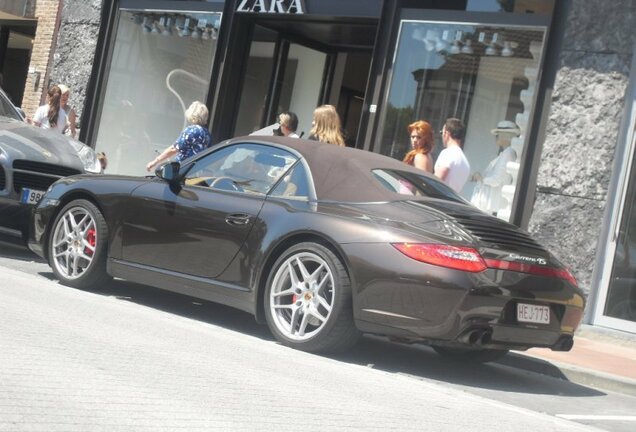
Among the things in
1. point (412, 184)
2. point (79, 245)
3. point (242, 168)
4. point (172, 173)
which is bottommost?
point (79, 245)

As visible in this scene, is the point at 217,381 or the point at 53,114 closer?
the point at 217,381

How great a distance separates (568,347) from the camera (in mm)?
7793

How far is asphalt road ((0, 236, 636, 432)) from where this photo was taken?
4.90 m

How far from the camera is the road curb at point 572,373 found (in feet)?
26.7

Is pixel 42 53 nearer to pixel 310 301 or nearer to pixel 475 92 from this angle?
pixel 475 92

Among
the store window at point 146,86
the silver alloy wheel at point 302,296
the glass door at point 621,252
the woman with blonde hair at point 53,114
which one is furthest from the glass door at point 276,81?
the silver alloy wheel at point 302,296

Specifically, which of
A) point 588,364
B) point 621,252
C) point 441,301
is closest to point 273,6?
point 621,252

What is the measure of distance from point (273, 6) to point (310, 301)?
8635 mm

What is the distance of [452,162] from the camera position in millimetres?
11055

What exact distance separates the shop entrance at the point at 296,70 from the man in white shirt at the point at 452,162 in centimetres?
465

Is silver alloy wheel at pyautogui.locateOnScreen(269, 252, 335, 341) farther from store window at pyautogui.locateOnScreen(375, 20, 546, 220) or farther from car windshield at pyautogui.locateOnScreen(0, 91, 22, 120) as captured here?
car windshield at pyautogui.locateOnScreen(0, 91, 22, 120)

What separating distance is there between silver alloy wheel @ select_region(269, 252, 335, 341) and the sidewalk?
1.93 meters

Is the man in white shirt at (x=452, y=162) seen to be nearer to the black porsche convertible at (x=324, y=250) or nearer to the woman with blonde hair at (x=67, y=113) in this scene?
the black porsche convertible at (x=324, y=250)

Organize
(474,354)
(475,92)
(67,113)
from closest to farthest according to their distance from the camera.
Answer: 1. (474,354)
2. (475,92)
3. (67,113)
